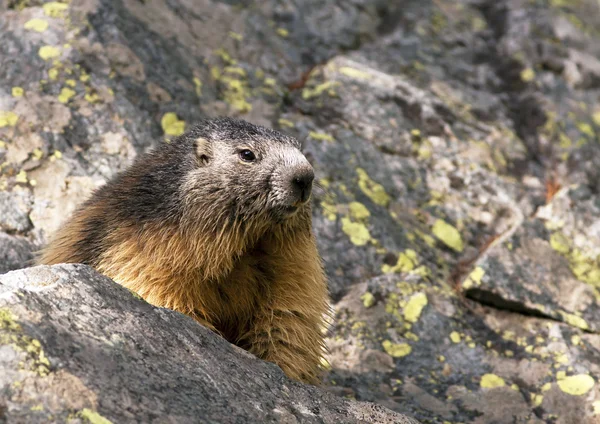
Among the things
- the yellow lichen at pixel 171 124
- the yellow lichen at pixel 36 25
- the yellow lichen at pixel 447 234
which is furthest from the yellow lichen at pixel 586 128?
the yellow lichen at pixel 36 25

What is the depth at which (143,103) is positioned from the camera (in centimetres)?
853

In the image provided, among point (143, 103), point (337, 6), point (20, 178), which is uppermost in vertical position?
point (337, 6)

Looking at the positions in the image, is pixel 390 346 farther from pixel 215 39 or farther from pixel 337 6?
pixel 337 6

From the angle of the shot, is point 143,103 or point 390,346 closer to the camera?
point 390,346

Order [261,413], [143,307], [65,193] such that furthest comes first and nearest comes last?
[65,193] < [143,307] < [261,413]

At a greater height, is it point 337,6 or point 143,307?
point 337,6

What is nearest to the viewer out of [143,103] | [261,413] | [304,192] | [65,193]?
[261,413]

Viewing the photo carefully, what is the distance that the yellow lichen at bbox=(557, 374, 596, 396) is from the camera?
6.93m

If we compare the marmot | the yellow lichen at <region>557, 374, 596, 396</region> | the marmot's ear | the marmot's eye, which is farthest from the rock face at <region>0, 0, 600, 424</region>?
the marmot's eye

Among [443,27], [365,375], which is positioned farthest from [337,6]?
[365,375]

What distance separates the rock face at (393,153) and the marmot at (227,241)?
1.05 m

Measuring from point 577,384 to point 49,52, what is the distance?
20.9ft

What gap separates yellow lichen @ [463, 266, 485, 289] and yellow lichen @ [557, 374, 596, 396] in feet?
4.38

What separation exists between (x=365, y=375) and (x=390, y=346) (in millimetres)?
456
